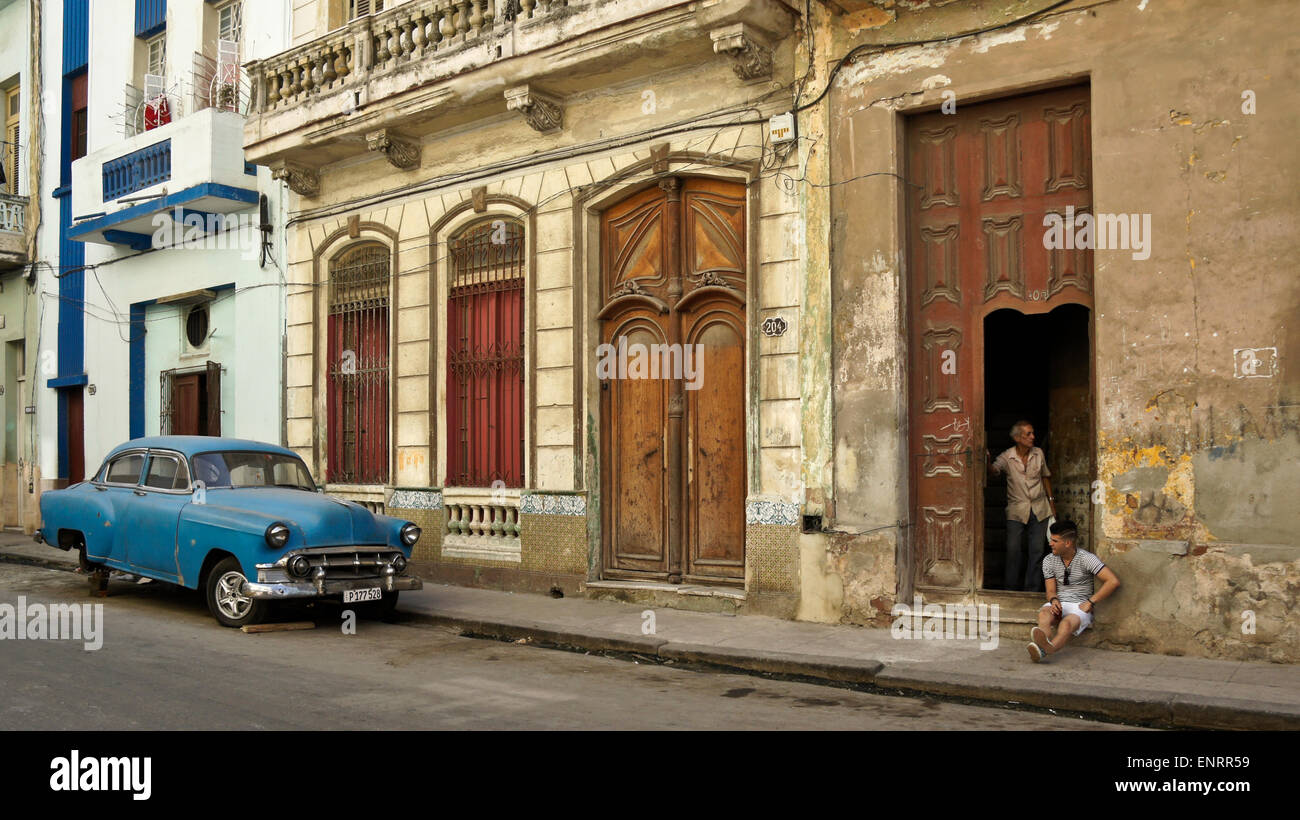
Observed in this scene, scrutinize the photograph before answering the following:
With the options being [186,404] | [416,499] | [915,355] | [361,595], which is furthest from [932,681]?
[186,404]

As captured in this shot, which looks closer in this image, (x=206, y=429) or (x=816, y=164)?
(x=816, y=164)

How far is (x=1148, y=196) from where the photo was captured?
8078 mm

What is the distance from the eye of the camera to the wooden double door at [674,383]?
34.6ft

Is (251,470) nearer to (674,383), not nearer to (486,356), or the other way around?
(486,356)

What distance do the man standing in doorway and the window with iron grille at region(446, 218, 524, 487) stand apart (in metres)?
5.42

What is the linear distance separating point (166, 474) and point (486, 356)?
3.85 metres

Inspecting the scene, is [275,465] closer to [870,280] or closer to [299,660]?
[299,660]

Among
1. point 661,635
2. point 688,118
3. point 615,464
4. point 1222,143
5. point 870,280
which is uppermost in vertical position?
point 688,118

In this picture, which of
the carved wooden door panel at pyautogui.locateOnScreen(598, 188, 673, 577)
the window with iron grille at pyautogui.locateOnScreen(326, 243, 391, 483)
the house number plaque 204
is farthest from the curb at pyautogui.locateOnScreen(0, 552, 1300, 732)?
the window with iron grille at pyautogui.locateOnScreen(326, 243, 391, 483)

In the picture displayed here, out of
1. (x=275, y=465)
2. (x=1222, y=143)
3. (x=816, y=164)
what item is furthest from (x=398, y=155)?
(x=1222, y=143)

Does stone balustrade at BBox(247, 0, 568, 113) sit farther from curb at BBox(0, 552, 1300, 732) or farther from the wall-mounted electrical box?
curb at BBox(0, 552, 1300, 732)

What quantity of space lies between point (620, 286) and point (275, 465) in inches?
158
